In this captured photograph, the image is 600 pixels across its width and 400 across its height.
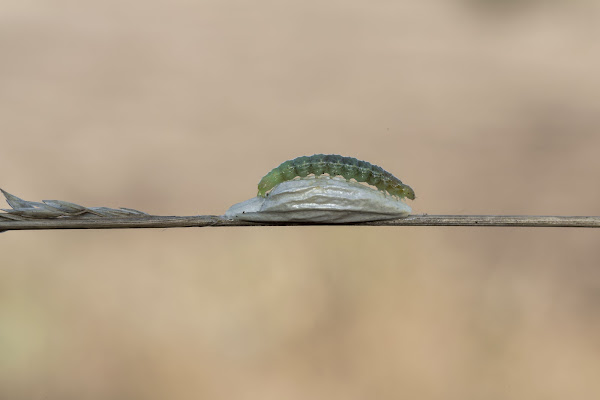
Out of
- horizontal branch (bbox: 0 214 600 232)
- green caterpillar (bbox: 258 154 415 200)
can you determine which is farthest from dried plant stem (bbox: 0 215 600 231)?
green caterpillar (bbox: 258 154 415 200)

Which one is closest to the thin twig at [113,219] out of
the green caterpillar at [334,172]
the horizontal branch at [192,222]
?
the horizontal branch at [192,222]

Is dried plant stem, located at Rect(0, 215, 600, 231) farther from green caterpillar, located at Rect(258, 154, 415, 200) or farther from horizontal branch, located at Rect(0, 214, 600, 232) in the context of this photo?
green caterpillar, located at Rect(258, 154, 415, 200)

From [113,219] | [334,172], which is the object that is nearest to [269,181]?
[334,172]

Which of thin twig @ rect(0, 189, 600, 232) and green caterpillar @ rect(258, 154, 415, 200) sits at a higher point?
green caterpillar @ rect(258, 154, 415, 200)

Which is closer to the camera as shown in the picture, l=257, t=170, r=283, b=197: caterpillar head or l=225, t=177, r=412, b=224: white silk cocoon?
l=225, t=177, r=412, b=224: white silk cocoon

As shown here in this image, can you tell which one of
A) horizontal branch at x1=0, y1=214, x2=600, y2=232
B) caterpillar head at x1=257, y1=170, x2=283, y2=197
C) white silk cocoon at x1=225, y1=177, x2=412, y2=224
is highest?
caterpillar head at x1=257, y1=170, x2=283, y2=197

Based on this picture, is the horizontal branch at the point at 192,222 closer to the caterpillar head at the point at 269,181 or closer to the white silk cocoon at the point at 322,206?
the white silk cocoon at the point at 322,206

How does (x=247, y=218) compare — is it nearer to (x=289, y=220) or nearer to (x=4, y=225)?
(x=289, y=220)

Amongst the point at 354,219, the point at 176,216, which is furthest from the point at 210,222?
the point at 354,219
